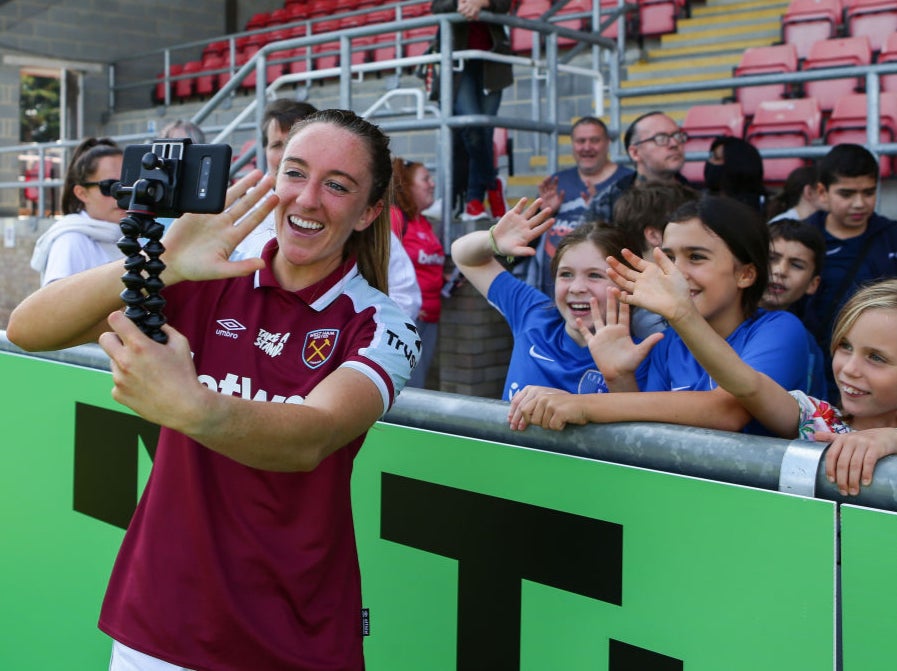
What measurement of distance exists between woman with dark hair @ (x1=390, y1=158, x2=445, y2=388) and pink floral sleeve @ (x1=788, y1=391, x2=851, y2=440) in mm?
3277

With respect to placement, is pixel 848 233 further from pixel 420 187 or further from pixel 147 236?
pixel 147 236

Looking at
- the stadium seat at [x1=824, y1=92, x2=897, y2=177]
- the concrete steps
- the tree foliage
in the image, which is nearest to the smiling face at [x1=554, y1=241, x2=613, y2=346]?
the stadium seat at [x1=824, y1=92, x2=897, y2=177]

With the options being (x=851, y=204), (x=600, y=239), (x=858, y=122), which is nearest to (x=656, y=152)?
(x=851, y=204)

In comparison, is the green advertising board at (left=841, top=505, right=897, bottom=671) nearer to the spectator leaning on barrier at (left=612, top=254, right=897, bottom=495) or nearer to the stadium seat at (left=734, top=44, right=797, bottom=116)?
the spectator leaning on barrier at (left=612, top=254, right=897, bottom=495)

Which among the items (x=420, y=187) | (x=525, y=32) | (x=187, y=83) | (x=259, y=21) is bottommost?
(x=420, y=187)

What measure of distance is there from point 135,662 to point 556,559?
30.3 inches

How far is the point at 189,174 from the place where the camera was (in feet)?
4.54

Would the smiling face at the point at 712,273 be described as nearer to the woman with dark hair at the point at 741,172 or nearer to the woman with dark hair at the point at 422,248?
the woman with dark hair at the point at 741,172

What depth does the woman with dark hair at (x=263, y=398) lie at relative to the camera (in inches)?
62.9

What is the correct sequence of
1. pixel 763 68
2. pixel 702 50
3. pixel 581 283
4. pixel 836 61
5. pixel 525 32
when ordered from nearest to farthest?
Answer: pixel 581 283, pixel 836 61, pixel 763 68, pixel 702 50, pixel 525 32

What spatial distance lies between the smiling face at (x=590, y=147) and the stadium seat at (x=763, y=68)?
3.50 meters

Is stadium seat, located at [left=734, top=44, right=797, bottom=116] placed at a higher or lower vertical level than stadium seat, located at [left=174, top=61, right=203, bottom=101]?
lower

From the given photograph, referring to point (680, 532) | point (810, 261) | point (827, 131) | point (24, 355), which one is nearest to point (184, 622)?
point (680, 532)

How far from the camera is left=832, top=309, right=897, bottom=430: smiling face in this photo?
6.31 feet
